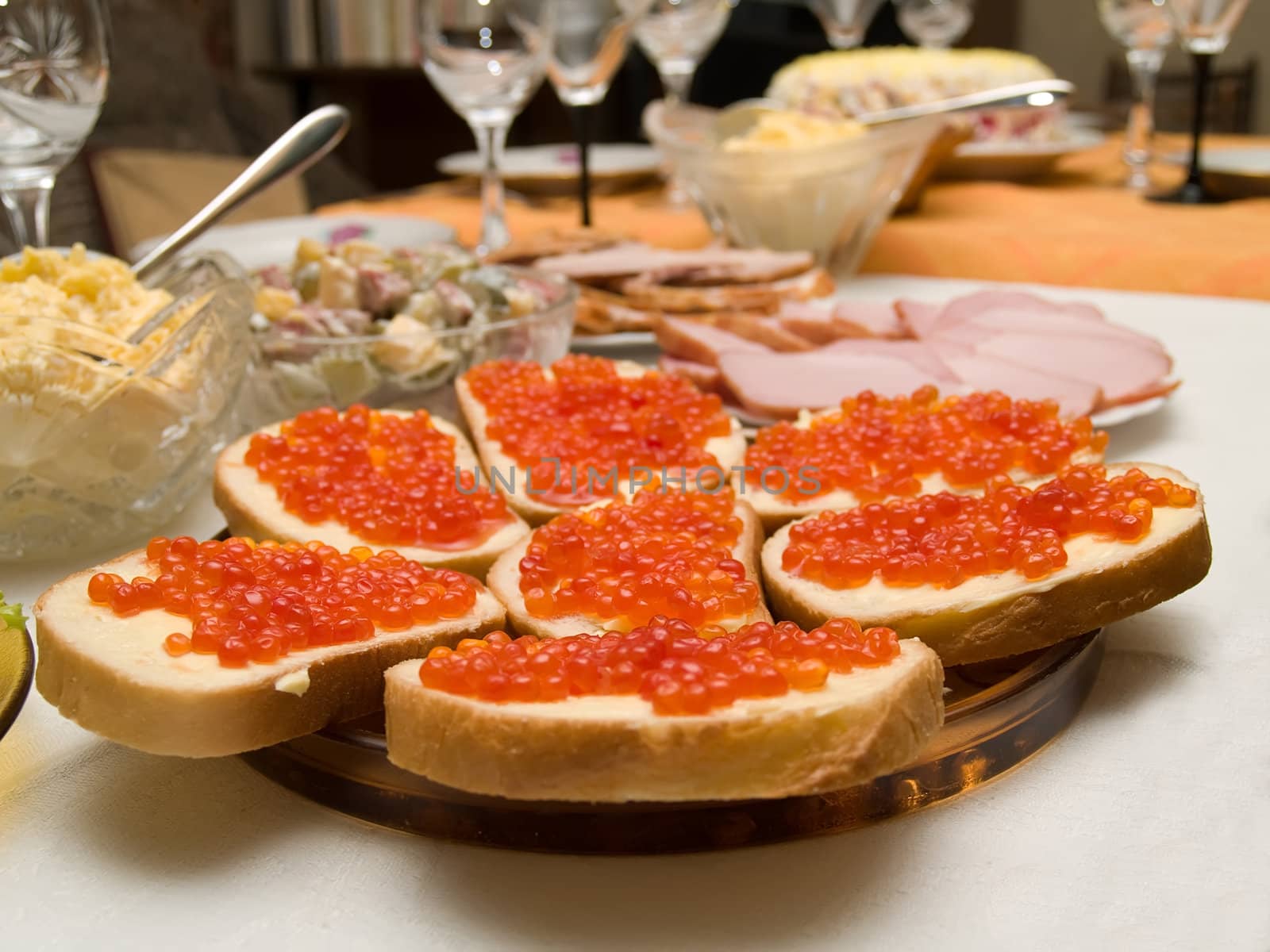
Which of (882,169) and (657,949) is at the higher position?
(882,169)

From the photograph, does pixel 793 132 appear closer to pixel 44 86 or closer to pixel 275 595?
pixel 44 86

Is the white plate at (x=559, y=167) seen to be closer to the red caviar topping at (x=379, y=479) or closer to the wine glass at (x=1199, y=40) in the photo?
the wine glass at (x=1199, y=40)

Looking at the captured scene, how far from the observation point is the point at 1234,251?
2.53 metres

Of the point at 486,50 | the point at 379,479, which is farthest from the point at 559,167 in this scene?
the point at 379,479

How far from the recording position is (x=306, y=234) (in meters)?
2.62

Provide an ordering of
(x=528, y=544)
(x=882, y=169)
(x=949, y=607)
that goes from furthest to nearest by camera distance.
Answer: (x=882, y=169) → (x=528, y=544) → (x=949, y=607)

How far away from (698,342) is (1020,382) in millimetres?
481

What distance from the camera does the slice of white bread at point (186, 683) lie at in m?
0.87

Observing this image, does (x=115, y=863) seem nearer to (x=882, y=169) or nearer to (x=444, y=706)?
(x=444, y=706)

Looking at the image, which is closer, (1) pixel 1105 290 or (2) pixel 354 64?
(1) pixel 1105 290

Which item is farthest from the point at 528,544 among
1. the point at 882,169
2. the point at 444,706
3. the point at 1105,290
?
the point at 1105,290

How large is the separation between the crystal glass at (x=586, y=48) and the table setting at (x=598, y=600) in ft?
2.09

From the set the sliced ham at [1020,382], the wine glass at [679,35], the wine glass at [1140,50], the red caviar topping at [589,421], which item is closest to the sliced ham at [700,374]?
the red caviar topping at [589,421]

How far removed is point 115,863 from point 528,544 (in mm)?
466
